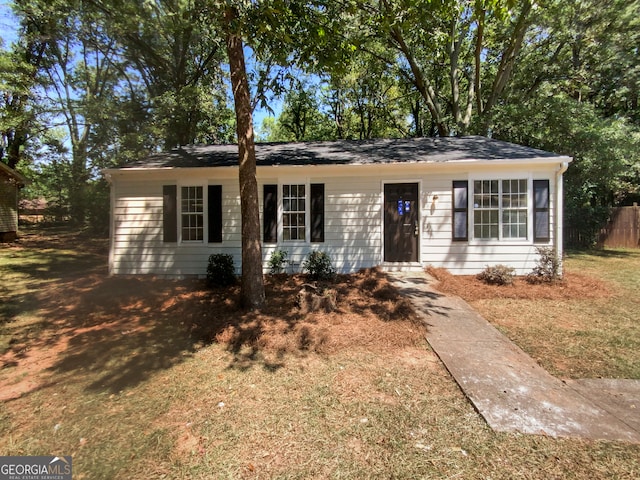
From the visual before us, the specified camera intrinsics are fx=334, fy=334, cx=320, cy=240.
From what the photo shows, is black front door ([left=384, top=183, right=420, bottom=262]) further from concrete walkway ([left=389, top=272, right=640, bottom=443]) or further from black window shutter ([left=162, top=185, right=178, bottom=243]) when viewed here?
black window shutter ([left=162, top=185, right=178, bottom=243])

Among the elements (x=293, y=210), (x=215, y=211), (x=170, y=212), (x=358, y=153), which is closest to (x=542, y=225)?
(x=358, y=153)

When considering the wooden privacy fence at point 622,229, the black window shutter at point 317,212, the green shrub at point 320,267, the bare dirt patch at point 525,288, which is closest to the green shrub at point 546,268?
the bare dirt patch at point 525,288

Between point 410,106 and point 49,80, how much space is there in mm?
21437

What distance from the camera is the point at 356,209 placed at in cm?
852

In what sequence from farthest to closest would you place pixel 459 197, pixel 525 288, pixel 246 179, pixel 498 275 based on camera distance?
1. pixel 459 197
2. pixel 498 275
3. pixel 525 288
4. pixel 246 179

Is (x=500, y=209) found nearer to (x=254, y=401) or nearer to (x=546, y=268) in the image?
(x=546, y=268)

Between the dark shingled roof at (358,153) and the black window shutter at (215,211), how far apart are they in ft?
2.17

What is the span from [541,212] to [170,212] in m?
9.21

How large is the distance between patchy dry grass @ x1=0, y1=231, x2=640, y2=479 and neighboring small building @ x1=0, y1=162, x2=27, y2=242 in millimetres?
13228

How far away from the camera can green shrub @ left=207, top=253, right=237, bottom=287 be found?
7751 millimetres

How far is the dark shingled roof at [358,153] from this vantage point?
8.20 m

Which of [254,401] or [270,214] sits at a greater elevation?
[270,214]

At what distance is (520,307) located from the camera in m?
5.94

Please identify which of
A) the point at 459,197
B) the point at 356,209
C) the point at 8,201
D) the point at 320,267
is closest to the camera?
the point at 320,267
